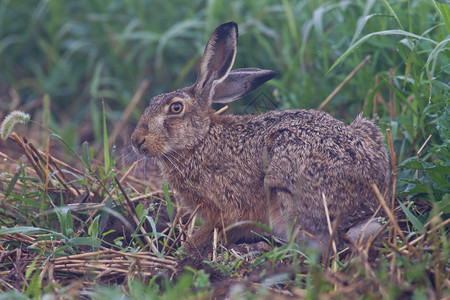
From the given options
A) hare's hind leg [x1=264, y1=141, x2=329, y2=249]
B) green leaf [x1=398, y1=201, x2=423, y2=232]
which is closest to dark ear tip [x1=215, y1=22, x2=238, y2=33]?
hare's hind leg [x1=264, y1=141, x2=329, y2=249]

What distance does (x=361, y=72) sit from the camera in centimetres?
519

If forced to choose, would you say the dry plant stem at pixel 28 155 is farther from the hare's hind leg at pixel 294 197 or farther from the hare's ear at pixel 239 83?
the hare's hind leg at pixel 294 197

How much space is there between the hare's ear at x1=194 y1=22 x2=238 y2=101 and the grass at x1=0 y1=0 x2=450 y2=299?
84 cm

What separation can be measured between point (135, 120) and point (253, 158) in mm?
2969

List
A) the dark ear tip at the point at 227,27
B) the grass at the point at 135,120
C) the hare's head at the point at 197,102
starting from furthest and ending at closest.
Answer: the hare's head at the point at 197,102 → the dark ear tip at the point at 227,27 → the grass at the point at 135,120

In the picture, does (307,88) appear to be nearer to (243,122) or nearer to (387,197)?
(243,122)

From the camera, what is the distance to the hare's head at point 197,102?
4.45 meters

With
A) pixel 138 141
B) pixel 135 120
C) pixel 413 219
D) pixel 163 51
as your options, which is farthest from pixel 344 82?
pixel 163 51

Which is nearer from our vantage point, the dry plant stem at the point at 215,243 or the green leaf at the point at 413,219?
the green leaf at the point at 413,219

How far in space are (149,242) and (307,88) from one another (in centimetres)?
262

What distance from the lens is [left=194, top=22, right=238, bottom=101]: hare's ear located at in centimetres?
439

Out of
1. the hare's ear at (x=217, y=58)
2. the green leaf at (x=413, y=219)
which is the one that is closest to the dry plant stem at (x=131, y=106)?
the hare's ear at (x=217, y=58)

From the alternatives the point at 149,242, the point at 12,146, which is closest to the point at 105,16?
the point at 12,146

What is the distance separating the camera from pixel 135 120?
681 centimetres
